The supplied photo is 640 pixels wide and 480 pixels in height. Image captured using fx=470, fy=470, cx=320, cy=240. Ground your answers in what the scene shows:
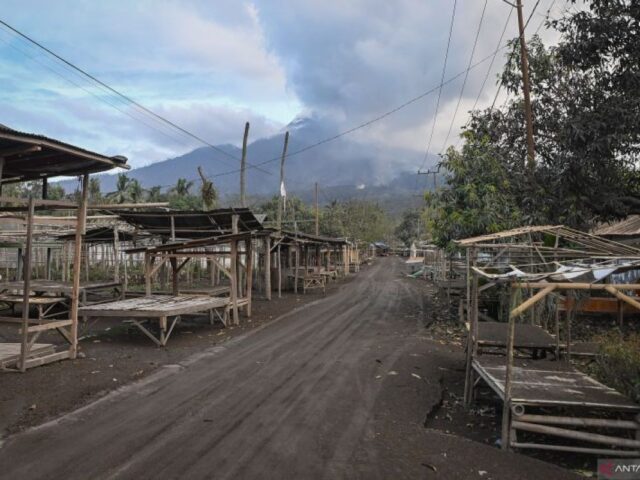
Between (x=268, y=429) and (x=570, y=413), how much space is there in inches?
139

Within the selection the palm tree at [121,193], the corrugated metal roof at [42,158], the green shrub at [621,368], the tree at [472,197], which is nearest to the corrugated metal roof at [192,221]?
the corrugated metal roof at [42,158]

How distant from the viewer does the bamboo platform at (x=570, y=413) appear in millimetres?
4844

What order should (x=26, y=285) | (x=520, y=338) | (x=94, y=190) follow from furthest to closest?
1. (x=94, y=190)
2. (x=520, y=338)
3. (x=26, y=285)

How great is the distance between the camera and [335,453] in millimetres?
4742

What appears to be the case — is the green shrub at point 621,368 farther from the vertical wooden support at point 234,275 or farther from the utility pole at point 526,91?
the vertical wooden support at point 234,275

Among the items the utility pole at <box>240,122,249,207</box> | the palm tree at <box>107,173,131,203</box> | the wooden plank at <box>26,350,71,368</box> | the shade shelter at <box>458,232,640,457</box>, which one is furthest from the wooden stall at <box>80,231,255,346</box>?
the palm tree at <box>107,173,131,203</box>

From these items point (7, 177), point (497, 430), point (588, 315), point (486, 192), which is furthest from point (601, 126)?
point (7, 177)

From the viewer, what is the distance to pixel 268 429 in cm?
532

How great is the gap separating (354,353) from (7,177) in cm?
736

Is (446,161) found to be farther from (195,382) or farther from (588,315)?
(195,382)

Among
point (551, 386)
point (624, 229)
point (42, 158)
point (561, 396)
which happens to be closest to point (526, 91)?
point (624, 229)

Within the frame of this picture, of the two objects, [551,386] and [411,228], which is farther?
[411,228]

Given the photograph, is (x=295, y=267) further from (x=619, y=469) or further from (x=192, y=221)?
(x=619, y=469)

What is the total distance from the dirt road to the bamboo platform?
40 centimetres
